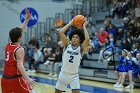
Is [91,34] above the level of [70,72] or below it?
above

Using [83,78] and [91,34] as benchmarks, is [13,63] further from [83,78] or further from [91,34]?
[91,34]

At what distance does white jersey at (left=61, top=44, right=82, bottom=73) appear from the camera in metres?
7.84

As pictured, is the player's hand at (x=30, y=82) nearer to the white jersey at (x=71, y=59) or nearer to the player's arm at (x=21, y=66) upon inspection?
the player's arm at (x=21, y=66)

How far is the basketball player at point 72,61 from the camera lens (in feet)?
25.5

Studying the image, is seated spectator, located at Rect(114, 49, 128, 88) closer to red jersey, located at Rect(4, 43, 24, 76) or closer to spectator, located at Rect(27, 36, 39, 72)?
spectator, located at Rect(27, 36, 39, 72)

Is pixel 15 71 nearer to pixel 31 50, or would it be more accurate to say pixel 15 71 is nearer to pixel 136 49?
pixel 136 49

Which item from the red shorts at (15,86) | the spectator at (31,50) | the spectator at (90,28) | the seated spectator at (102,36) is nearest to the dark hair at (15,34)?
the red shorts at (15,86)

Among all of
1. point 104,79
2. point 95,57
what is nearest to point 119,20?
point 95,57

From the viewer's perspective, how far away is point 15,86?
6.24m

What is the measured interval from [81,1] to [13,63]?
20228mm

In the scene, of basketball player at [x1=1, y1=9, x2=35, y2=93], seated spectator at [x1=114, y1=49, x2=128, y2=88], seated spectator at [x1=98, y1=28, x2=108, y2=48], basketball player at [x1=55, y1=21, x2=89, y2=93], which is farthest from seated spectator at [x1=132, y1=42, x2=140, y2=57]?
basketball player at [x1=1, y1=9, x2=35, y2=93]

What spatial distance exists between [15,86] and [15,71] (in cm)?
26

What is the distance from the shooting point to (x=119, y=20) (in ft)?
67.7

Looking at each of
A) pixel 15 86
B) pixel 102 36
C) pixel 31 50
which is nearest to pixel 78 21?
pixel 15 86
